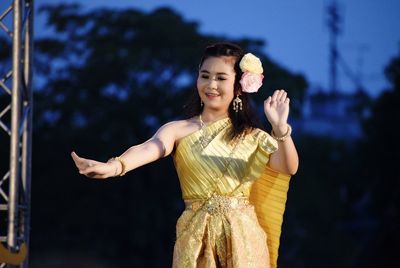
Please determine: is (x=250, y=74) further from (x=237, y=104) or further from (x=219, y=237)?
(x=219, y=237)

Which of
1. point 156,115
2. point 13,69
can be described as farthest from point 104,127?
point 13,69

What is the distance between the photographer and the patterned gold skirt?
3.54 m

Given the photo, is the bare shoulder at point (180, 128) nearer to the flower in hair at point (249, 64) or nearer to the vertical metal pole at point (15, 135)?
the flower in hair at point (249, 64)

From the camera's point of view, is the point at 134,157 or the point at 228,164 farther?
the point at 228,164

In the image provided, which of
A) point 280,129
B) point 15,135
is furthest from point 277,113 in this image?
point 15,135

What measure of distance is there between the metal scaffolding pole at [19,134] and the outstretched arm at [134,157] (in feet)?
3.94

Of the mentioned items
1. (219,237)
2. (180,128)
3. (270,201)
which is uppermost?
(180,128)

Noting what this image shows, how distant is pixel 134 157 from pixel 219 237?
0.52 metres

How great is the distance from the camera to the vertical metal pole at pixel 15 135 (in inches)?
178

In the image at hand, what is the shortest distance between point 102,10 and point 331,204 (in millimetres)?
7535

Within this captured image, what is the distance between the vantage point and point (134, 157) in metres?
3.45

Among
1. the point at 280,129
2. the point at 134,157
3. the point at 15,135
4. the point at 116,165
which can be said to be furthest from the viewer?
the point at 15,135

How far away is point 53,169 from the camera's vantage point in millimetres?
18609

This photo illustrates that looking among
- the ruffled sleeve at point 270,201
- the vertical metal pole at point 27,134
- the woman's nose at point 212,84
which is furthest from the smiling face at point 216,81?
the vertical metal pole at point 27,134
